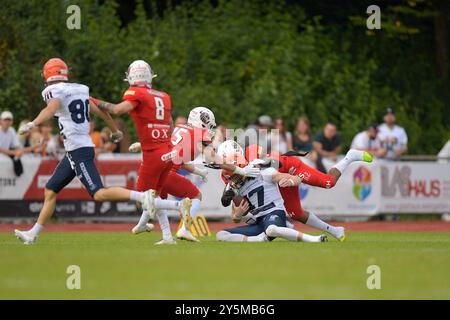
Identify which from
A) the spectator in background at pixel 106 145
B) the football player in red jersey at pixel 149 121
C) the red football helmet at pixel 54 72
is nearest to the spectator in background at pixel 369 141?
the spectator in background at pixel 106 145

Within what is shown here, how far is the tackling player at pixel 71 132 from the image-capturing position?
45.5 feet

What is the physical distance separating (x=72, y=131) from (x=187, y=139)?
5.86 feet

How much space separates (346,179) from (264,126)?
2.00 meters

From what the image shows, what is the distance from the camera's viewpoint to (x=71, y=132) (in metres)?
14.0

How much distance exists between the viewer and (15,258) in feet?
40.2

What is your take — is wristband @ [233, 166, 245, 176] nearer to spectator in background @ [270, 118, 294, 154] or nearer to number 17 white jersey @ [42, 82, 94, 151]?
number 17 white jersey @ [42, 82, 94, 151]

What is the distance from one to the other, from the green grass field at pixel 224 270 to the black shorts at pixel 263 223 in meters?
0.27

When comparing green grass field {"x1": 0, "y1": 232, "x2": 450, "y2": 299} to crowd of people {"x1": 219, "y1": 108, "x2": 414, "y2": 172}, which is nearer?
green grass field {"x1": 0, "y1": 232, "x2": 450, "y2": 299}

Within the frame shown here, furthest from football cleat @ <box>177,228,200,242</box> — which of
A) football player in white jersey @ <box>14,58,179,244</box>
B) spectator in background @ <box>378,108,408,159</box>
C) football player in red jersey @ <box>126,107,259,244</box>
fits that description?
spectator in background @ <box>378,108,408,159</box>

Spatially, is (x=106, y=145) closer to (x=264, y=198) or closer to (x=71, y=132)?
(x=264, y=198)

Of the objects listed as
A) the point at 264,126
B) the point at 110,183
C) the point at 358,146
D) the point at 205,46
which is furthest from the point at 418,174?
the point at 205,46

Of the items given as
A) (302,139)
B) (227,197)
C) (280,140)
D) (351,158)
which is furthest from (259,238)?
(302,139)

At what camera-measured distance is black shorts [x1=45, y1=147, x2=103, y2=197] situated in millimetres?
13875

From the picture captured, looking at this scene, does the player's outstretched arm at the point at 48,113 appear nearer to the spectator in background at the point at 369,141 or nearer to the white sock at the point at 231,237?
the white sock at the point at 231,237
